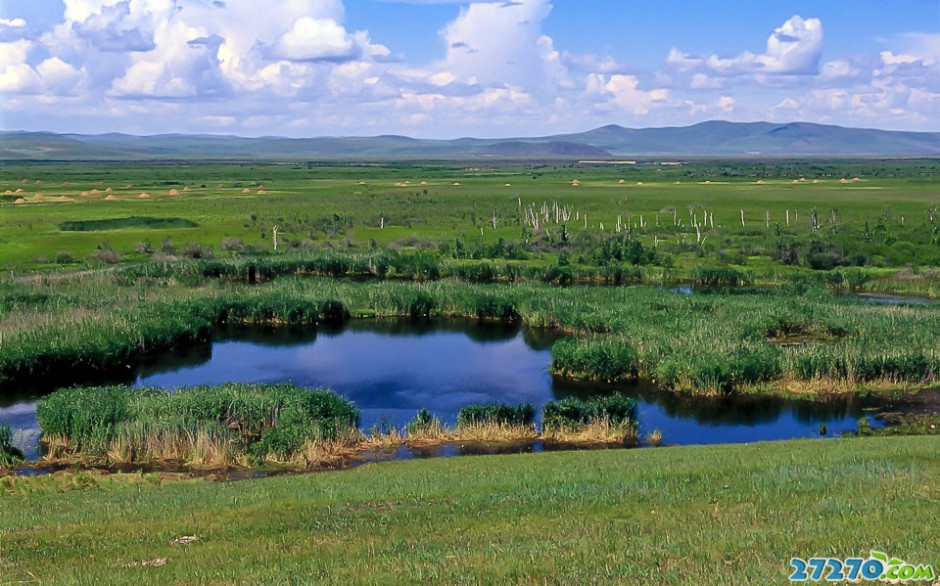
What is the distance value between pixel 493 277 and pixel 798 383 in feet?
92.0

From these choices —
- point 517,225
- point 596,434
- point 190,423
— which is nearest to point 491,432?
point 596,434

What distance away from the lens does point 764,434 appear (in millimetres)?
29234

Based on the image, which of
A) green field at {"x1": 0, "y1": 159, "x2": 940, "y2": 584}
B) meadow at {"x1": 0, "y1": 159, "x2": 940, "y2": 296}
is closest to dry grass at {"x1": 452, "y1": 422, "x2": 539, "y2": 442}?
green field at {"x1": 0, "y1": 159, "x2": 940, "y2": 584}

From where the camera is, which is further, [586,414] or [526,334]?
[526,334]

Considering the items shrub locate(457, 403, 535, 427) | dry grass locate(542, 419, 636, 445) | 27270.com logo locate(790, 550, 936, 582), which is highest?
27270.com logo locate(790, 550, 936, 582)

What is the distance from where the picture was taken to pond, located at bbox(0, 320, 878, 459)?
30.6 meters

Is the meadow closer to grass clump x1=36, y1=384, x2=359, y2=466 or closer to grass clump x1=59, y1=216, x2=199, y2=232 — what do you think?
grass clump x1=59, y1=216, x2=199, y2=232

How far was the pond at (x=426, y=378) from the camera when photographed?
100ft

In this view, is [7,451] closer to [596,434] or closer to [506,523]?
[596,434]

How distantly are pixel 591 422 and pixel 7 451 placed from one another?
15.7m

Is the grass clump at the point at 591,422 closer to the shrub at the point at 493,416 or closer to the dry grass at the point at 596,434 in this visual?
the dry grass at the point at 596,434

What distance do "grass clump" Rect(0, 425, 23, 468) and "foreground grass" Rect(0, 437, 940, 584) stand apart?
4835 mm

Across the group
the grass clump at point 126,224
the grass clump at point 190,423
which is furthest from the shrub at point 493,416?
the grass clump at point 126,224

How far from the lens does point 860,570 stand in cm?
1052
